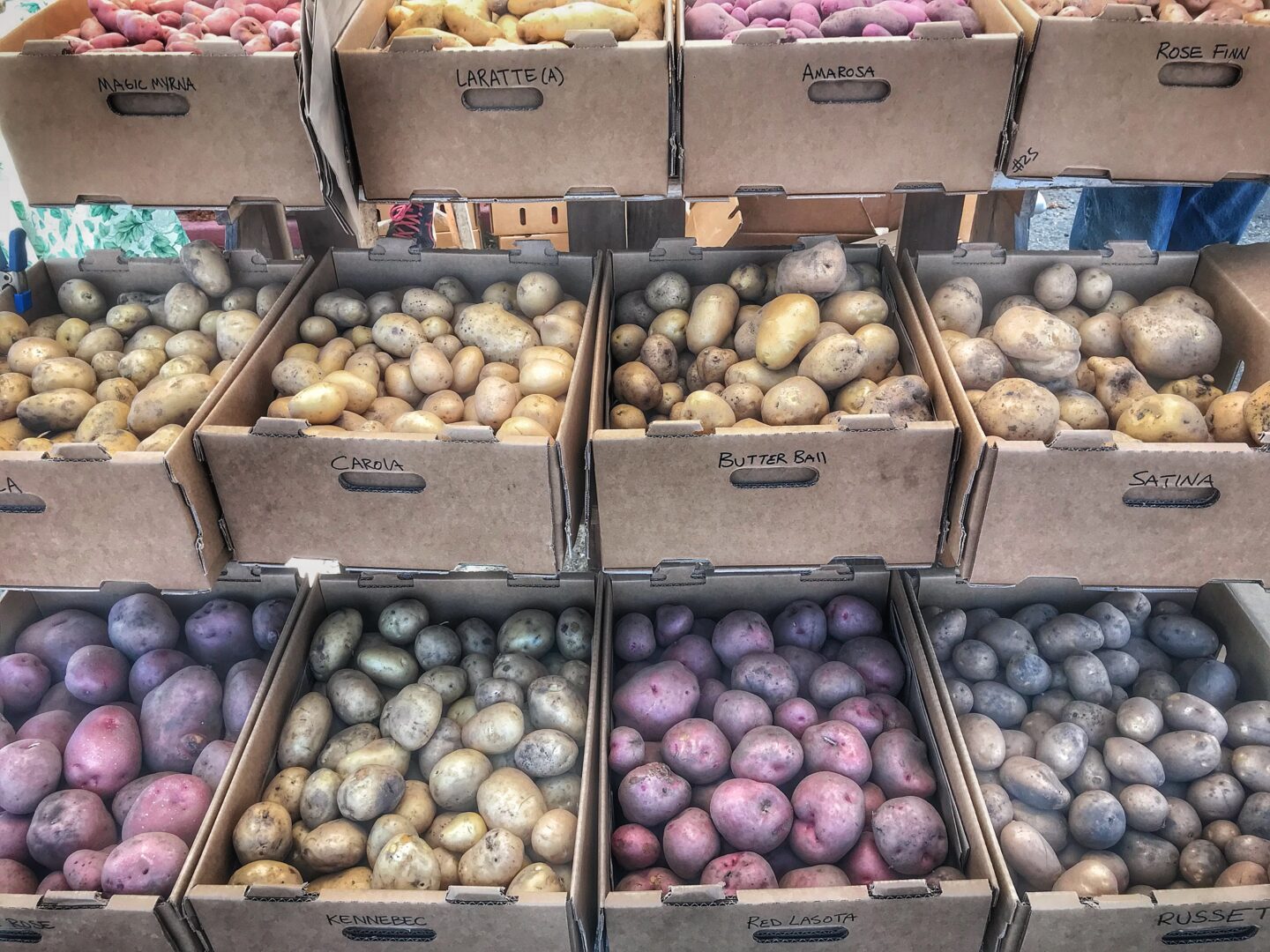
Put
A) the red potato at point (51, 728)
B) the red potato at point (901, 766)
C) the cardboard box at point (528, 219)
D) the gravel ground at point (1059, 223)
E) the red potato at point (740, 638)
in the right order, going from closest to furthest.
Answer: the red potato at point (901, 766) < the red potato at point (51, 728) < the red potato at point (740, 638) < the cardboard box at point (528, 219) < the gravel ground at point (1059, 223)

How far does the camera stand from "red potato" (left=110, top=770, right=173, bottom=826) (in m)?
1.44

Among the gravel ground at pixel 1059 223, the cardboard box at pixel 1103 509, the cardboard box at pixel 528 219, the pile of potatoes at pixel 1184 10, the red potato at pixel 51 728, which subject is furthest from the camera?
the gravel ground at pixel 1059 223

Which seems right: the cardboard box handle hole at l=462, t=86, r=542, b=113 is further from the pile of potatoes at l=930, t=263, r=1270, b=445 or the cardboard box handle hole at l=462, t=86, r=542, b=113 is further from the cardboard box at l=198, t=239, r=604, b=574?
the pile of potatoes at l=930, t=263, r=1270, b=445

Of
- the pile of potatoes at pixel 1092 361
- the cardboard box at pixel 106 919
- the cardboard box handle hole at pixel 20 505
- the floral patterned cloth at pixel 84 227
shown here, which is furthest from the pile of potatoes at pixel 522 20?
the floral patterned cloth at pixel 84 227

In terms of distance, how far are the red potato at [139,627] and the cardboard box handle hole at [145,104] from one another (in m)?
0.85

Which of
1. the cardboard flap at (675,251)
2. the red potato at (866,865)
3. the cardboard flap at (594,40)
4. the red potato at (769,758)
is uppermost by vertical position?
the cardboard flap at (594,40)

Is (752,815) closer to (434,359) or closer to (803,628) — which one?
(803,628)

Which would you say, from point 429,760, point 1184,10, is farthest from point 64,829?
point 1184,10

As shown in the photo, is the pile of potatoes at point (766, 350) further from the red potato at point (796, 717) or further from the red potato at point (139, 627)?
the red potato at point (139, 627)

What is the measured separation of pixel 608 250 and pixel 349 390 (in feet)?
1.83

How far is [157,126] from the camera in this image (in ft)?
4.24

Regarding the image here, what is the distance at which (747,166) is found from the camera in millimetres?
1310

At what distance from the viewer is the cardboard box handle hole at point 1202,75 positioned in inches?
49.4

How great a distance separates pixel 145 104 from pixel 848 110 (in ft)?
3.22
